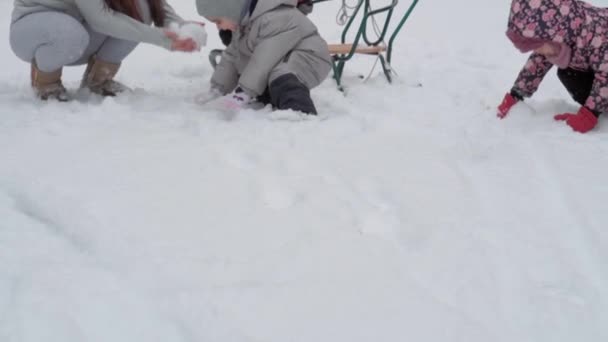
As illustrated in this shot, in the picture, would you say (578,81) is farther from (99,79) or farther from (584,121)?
(99,79)

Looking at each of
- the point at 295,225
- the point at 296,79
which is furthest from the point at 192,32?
the point at 295,225

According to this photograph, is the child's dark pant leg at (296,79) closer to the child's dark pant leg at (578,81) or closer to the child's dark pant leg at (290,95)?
the child's dark pant leg at (290,95)

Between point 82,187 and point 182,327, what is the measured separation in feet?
2.03

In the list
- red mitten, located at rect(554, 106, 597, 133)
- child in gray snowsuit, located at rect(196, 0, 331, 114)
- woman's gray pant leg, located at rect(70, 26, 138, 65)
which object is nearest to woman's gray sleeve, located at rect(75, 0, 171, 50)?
woman's gray pant leg, located at rect(70, 26, 138, 65)

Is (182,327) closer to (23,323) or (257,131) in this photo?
(23,323)

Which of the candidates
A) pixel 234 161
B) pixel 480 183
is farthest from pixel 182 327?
pixel 480 183

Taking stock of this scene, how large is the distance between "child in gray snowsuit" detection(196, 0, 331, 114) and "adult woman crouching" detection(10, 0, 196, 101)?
0.24 m

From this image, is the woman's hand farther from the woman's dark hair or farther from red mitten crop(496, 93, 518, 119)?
red mitten crop(496, 93, 518, 119)

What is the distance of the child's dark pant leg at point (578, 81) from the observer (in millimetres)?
2115

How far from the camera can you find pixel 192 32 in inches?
84.6

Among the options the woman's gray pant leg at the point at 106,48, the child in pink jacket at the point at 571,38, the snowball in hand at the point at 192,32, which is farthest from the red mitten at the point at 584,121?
the woman's gray pant leg at the point at 106,48

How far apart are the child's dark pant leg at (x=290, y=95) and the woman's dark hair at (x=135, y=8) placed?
0.61 meters

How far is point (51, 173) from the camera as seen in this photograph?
4.67 ft

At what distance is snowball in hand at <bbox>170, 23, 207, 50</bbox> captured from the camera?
213 centimetres
